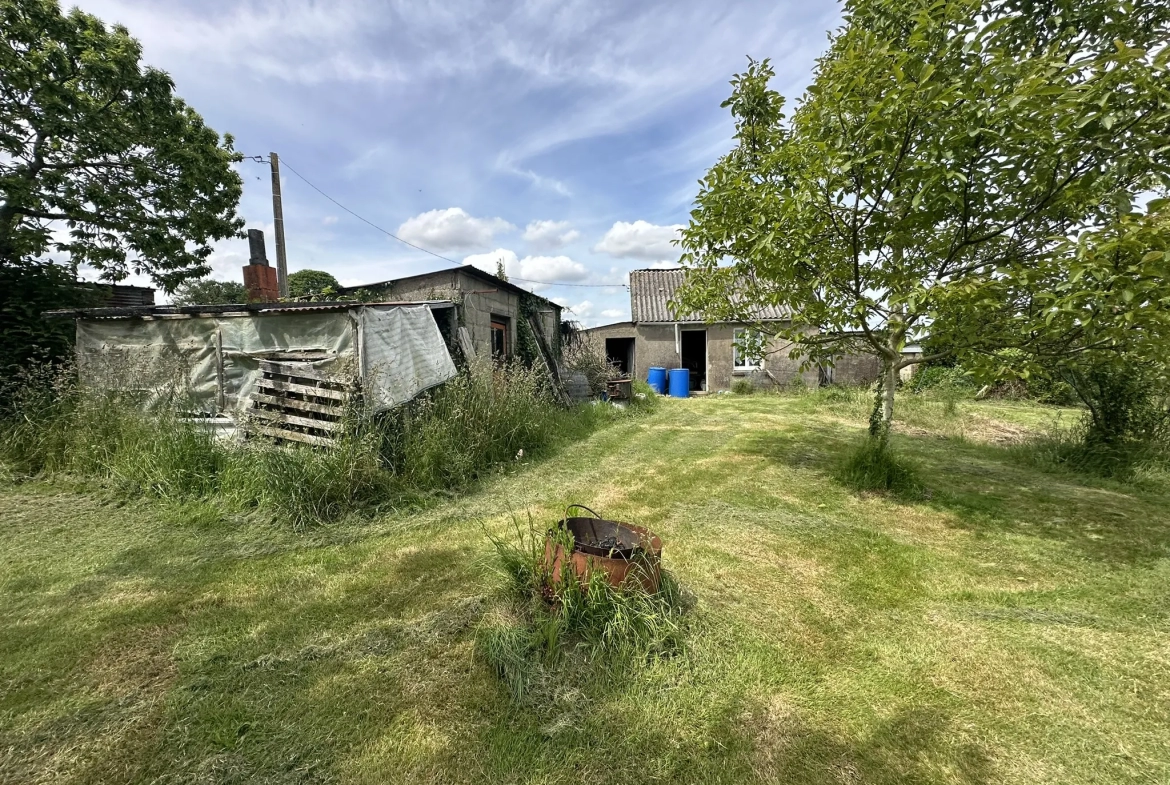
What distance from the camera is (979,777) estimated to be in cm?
168

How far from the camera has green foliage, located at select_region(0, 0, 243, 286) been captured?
7.14m

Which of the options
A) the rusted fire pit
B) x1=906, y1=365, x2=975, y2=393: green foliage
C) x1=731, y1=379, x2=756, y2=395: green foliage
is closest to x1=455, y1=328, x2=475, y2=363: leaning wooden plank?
the rusted fire pit

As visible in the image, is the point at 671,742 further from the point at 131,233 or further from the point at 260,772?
the point at 131,233

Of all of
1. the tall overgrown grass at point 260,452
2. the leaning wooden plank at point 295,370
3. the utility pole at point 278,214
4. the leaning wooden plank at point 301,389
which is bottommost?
the tall overgrown grass at point 260,452

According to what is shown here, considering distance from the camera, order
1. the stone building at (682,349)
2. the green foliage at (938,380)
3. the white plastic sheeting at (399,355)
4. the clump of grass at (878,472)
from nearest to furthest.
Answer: the clump of grass at (878,472) → the white plastic sheeting at (399,355) → the green foliage at (938,380) → the stone building at (682,349)

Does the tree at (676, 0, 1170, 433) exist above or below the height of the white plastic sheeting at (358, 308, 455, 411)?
above

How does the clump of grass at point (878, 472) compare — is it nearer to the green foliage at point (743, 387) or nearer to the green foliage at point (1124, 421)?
the green foliage at point (1124, 421)

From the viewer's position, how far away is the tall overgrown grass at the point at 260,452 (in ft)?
13.5

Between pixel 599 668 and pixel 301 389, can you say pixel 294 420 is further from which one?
pixel 599 668

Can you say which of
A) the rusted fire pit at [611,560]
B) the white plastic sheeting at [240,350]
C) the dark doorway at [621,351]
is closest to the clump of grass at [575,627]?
the rusted fire pit at [611,560]

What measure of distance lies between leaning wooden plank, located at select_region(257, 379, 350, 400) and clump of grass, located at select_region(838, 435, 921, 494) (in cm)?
555

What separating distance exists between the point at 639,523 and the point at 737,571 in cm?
110

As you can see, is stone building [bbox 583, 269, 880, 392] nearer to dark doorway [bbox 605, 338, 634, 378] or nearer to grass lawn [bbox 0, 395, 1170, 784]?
dark doorway [bbox 605, 338, 634, 378]

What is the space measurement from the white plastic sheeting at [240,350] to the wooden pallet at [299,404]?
29 cm
